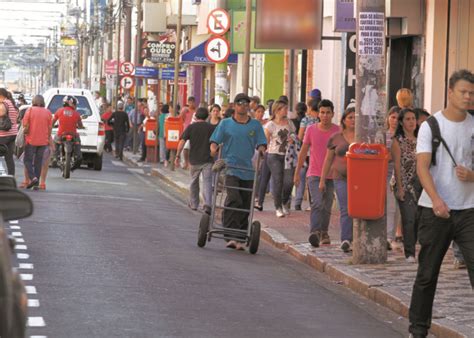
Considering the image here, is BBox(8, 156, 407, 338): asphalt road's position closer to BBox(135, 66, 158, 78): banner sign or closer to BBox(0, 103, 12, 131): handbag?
BBox(0, 103, 12, 131): handbag

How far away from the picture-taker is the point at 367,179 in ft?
49.0

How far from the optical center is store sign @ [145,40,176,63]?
47.6 m

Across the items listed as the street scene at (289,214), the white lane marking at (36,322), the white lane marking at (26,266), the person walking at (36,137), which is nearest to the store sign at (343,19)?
the street scene at (289,214)

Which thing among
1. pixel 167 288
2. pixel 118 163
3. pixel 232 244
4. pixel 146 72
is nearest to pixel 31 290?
pixel 167 288

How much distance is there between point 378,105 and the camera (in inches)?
599

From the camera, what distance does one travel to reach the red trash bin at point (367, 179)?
1491 centimetres

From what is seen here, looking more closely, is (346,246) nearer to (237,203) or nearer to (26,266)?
(237,203)

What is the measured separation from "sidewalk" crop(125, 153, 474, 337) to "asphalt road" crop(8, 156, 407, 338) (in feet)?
0.48

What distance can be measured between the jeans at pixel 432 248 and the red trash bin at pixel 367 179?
16.0ft

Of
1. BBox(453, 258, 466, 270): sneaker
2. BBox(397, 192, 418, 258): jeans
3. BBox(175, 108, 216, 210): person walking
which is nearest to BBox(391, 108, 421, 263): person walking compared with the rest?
BBox(397, 192, 418, 258): jeans

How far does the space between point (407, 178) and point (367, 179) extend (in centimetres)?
93

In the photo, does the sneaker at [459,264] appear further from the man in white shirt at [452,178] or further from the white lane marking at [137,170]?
the white lane marking at [137,170]

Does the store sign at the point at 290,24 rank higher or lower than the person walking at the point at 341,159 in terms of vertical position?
higher

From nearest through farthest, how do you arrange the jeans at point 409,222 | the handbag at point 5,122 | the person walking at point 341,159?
the jeans at point 409,222 → the person walking at point 341,159 → the handbag at point 5,122
